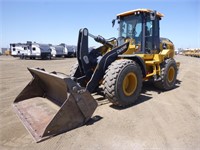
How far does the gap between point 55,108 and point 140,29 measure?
3767 mm

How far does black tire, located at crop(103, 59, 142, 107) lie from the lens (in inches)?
165

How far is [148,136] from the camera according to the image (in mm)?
3289

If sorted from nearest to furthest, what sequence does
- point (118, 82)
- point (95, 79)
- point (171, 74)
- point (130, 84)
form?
1. point (118, 82)
2. point (95, 79)
3. point (130, 84)
4. point (171, 74)

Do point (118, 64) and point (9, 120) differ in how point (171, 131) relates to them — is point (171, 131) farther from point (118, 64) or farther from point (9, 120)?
point (9, 120)

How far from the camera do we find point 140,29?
6039mm

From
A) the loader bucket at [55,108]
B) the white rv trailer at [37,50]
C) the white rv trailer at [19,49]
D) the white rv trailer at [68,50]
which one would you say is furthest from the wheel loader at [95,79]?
the white rv trailer at [68,50]

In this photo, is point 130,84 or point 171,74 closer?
point 130,84

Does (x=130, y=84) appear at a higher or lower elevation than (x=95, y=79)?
lower

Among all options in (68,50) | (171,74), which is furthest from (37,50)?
(171,74)

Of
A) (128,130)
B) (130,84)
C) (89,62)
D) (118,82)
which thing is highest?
(89,62)

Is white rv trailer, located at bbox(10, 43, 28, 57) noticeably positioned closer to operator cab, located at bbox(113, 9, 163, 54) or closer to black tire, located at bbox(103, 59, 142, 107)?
operator cab, located at bbox(113, 9, 163, 54)

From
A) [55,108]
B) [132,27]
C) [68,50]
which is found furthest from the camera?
[68,50]

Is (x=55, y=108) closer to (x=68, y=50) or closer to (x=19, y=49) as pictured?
(x=19, y=49)

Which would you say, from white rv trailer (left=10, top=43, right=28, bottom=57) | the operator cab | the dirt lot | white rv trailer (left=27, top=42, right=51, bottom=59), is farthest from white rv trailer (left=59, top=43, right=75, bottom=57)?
the dirt lot
